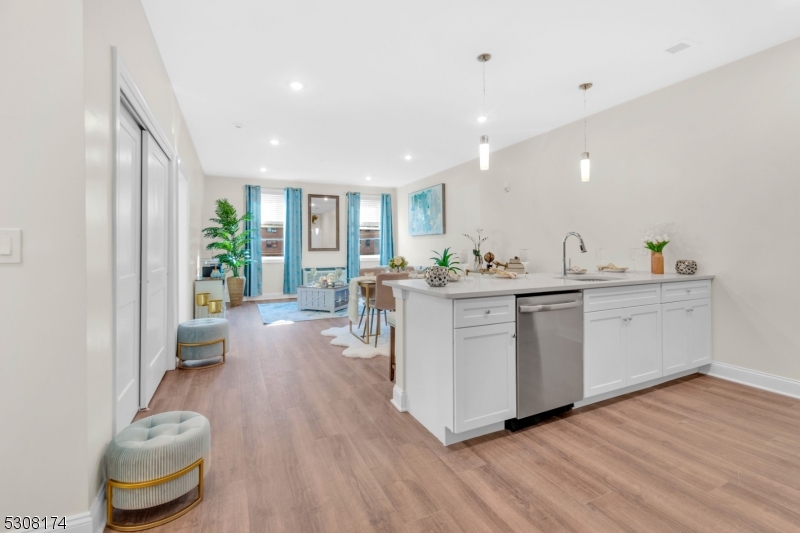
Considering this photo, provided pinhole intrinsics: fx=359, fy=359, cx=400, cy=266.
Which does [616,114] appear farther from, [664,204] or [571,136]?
[664,204]

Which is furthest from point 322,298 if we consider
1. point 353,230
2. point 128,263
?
point 128,263

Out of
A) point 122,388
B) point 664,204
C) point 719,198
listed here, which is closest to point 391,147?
point 664,204

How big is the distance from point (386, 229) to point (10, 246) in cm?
810

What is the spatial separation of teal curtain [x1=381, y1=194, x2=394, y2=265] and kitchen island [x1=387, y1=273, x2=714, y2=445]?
6.54 m

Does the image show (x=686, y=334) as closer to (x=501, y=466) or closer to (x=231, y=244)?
(x=501, y=466)

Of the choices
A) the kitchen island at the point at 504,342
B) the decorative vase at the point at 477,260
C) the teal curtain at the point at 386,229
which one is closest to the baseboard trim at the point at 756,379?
the kitchen island at the point at 504,342

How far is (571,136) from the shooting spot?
4535mm

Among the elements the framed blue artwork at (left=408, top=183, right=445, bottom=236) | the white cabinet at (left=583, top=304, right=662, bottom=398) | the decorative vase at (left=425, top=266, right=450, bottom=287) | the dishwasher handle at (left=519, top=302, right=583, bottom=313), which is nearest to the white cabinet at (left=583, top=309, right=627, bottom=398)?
the white cabinet at (left=583, top=304, right=662, bottom=398)

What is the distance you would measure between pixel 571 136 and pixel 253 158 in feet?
16.8

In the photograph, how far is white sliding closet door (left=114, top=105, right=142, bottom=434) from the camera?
209 centimetres

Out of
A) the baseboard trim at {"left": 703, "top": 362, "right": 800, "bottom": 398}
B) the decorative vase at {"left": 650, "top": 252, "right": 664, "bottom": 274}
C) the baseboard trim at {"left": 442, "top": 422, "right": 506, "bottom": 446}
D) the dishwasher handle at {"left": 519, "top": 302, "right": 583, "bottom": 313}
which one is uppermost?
the decorative vase at {"left": 650, "top": 252, "right": 664, "bottom": 274}

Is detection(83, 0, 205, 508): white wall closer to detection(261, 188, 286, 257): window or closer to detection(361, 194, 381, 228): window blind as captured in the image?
detection(261, 188, 286, 257): window

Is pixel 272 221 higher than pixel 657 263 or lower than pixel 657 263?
higher

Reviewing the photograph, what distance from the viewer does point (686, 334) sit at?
3133 millimetres
